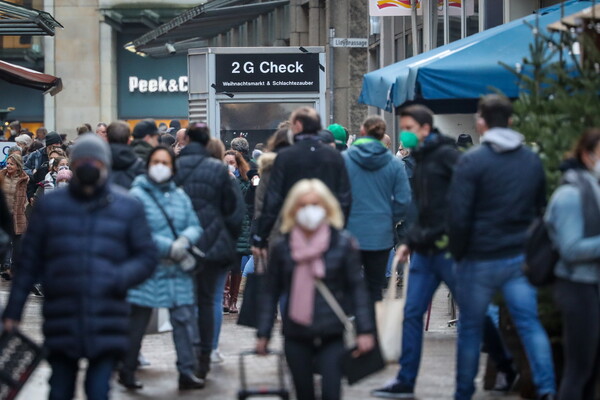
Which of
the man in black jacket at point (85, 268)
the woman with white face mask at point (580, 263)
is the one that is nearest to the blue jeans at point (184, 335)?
the man in black jacket at point (85, 268)

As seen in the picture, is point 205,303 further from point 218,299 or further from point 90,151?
point 90,151

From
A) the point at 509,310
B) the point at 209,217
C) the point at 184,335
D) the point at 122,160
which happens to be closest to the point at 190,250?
the point at 184,335

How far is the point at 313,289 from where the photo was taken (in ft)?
23.6

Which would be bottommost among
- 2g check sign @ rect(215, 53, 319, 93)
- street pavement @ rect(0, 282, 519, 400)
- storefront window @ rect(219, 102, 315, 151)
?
street pavement @ rect(0, 282, 519, 400)

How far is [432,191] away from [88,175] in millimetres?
2698

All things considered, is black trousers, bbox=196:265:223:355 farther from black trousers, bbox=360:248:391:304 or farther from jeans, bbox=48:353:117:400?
jeans, bbox=48:353:117:400

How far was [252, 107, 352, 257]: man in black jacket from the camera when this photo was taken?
33.4ft

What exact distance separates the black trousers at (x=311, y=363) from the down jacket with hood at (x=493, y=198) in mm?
1234

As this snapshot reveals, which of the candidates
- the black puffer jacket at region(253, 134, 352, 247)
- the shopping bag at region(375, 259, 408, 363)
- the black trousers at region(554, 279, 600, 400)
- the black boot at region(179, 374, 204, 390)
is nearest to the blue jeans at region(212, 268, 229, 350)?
the black puffer jacket at region(253, 134, 352, 247)

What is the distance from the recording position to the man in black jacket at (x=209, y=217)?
33.2ft

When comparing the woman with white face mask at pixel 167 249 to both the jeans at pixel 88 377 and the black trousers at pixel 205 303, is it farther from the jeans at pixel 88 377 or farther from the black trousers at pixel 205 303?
the jeans at pixel 88 377

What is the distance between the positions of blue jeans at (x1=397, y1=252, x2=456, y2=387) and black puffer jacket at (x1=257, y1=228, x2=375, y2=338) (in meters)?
1.81

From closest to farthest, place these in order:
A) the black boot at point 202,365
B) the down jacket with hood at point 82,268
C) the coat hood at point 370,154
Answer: the down jacket with hood at point 82,268
the black boot at point 202,365
the coat hood at point 370,154

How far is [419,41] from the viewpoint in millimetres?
25734
